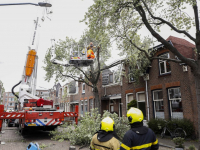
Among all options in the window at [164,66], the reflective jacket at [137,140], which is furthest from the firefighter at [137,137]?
the window at [164,66]

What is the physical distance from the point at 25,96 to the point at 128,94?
30.8 feet

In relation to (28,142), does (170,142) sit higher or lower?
lower

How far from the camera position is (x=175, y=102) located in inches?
466

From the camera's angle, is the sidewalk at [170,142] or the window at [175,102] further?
the window at [175,102]

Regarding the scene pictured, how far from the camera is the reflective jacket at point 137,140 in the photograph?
2.53m

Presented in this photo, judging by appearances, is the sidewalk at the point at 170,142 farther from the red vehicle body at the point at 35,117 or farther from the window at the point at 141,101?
the red vehicle body at the point at 35,117

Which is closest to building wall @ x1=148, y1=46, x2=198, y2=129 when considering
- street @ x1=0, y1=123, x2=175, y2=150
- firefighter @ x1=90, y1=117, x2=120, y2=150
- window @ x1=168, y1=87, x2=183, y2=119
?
window @ x1=168, y1=87, x2=183, y2=119

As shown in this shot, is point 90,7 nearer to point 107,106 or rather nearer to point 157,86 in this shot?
point 157,86

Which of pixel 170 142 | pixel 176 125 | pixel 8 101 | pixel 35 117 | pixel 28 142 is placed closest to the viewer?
pixel 28 142

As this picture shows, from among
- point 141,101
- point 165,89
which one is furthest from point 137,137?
point 141,101

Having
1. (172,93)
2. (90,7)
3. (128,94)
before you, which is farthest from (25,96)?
(172,93)

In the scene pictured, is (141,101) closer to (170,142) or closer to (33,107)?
(170,142)

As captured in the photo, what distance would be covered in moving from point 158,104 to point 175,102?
1.53 metres

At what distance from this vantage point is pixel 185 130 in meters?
10.2
